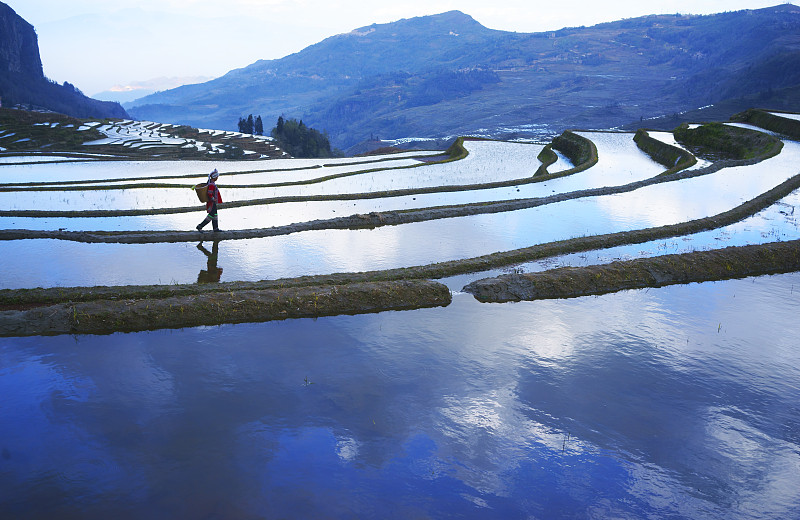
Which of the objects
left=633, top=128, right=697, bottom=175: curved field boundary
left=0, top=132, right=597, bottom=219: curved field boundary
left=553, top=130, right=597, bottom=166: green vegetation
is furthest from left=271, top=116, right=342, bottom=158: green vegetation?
left=0, top=132, right=597, bottom=219: curved field boundary

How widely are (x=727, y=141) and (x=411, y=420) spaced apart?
126 feet

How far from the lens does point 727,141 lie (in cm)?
3647

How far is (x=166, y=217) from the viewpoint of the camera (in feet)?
59.6

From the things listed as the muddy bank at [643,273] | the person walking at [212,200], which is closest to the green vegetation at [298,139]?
the person walking at [212,200]

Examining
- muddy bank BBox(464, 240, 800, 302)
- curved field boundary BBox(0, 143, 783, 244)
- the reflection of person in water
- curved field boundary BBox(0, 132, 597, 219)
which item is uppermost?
curved field boundary BBox(0, 132, 597, 219)

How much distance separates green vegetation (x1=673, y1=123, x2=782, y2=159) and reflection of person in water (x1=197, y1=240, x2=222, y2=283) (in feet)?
99.5

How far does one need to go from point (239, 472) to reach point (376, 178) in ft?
76.7

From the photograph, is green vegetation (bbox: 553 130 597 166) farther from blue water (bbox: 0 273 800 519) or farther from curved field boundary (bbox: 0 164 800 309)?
blue water (bbox: 0 273 800 519)

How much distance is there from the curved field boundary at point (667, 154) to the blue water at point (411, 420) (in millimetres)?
21856

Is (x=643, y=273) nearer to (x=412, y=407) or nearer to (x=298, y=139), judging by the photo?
(x=412, y=407)

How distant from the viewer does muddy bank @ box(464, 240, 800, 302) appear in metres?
11.3

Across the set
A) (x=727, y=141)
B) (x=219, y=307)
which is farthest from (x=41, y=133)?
(x=727, y=141)

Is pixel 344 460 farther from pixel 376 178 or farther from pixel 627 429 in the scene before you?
pixel 376 178

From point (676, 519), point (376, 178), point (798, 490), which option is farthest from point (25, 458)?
point (376, 178)
